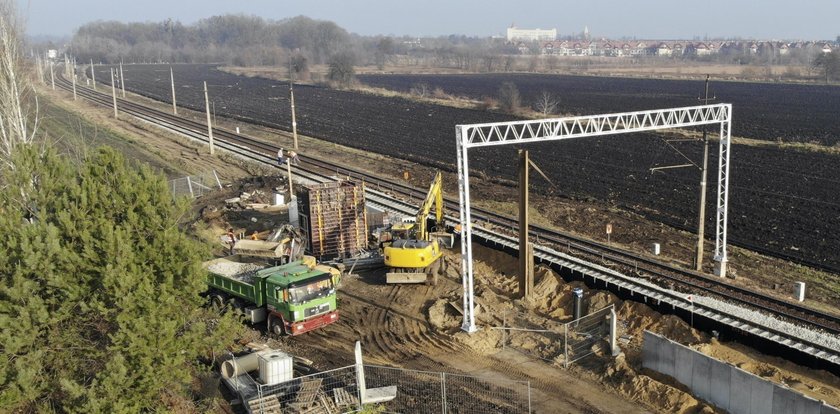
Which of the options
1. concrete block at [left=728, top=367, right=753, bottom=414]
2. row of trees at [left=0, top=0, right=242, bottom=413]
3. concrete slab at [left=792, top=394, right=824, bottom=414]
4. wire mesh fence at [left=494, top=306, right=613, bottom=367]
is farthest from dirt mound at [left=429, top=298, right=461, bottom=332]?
concrete slab at [left=792, top=394, right=824, bottom=414]

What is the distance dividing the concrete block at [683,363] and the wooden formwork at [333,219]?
48.0 ft

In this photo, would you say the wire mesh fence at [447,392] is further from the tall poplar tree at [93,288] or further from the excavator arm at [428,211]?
the excavator arm at [428,211]

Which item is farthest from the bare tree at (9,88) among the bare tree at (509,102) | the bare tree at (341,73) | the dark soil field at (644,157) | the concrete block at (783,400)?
the bare tree at (341,73)

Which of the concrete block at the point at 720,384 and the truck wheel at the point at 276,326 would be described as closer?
the concrete block at the point at 720,384

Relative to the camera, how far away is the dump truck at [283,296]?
70.0 ft

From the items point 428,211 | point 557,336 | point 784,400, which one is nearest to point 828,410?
point 784,400

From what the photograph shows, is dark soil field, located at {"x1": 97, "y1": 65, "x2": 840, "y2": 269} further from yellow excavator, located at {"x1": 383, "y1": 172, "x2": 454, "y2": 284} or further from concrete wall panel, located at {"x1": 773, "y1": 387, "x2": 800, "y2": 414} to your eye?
concrete wall panel, located at {"x1": 773, "y1": 387, "x2": 800, "y2": 414}

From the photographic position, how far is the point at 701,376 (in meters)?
17.8

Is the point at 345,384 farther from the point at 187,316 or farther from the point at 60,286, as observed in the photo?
the point at 60,286

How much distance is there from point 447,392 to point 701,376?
6405 millimetres

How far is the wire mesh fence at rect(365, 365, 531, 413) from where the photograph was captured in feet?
57.4

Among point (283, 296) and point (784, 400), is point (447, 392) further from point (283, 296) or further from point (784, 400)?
point (784, 400)

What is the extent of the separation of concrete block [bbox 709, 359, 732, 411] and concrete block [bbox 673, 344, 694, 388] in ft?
2.47

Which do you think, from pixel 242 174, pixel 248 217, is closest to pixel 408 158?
pixel 242 174
